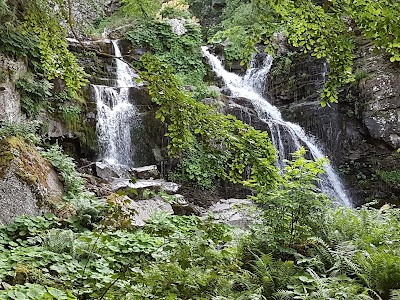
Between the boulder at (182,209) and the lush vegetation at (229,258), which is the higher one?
the lush vegetation at (229,258)

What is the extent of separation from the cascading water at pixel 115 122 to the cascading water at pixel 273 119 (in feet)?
15.2

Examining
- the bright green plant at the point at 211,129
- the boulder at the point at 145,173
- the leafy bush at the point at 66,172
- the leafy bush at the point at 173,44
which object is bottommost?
the boulder at the point at 145,173

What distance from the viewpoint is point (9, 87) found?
848cm

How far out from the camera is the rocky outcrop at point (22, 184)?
498cm

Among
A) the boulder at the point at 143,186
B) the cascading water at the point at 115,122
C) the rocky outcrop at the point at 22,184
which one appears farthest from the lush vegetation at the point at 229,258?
the cascading water at the point at 115,122

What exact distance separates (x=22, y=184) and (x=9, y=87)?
166 inches

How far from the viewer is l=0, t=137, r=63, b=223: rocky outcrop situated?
4980 mm

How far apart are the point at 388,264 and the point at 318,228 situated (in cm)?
93

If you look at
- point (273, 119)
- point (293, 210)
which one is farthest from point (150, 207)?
point (273, 119)

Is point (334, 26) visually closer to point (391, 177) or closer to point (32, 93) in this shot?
point (32, 93)

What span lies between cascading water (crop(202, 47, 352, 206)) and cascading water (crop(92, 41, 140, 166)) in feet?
15.2

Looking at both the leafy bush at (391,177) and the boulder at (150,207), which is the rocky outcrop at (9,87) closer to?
the boulder at (150,207)

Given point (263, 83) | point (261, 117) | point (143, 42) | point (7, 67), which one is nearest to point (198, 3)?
point (143, 42)

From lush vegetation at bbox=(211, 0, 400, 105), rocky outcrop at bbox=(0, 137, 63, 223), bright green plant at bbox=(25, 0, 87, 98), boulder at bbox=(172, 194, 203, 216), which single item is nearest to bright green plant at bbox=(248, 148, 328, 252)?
lush vegetation at bbox=(211, 0, 400, 105)
